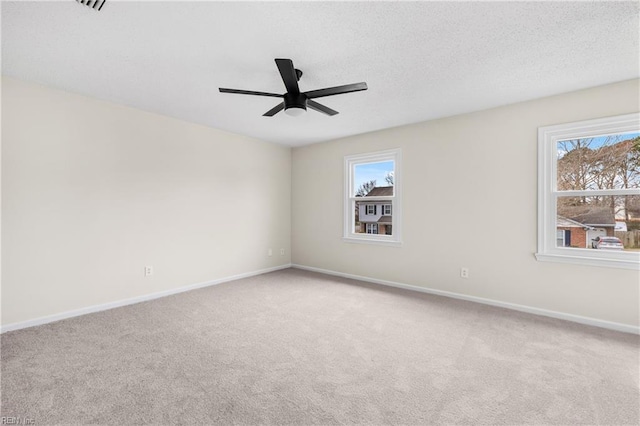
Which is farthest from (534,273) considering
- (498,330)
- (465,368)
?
(465,368)

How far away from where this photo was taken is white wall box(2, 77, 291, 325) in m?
2.85

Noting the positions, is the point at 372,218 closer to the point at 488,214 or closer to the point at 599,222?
the point at 488,214

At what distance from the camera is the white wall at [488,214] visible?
296cm

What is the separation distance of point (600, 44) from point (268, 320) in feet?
12.1

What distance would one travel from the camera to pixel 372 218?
476cm

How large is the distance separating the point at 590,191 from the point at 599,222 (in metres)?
0.34

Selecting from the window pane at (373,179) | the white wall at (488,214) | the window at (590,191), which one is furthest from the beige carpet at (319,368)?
the window pane at (373,179)

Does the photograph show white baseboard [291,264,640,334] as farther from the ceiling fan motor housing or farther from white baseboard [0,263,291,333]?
the ceiling fan motor housing

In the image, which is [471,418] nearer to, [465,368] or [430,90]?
[465,368]

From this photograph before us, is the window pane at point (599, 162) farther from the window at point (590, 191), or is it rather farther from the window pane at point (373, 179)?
the window pane at point (373, 179)

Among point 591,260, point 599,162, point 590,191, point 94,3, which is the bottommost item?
point 591,260

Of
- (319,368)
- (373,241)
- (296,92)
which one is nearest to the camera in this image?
(319,368)

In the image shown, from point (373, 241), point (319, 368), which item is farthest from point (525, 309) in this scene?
point (319, 368)

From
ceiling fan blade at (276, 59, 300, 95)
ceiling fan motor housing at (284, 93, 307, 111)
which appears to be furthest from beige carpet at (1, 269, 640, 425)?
ceiling fan blade at (276, 59, 300, 95)
